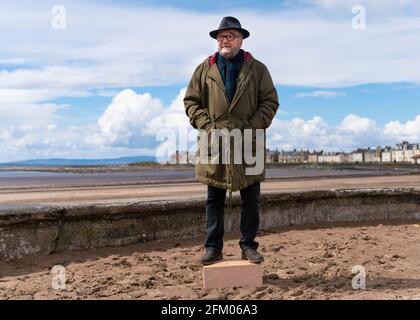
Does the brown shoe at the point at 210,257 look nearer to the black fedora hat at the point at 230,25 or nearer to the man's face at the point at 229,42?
the man's face at the point at 229,42

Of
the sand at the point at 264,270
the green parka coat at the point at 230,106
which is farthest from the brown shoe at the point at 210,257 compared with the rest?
the green parka coat at the point at 230,106

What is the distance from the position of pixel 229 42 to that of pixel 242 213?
165 centimetres

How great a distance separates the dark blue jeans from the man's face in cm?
127

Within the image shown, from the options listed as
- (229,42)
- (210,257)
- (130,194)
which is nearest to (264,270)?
(210,257)

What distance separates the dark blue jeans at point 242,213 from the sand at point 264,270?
13.2 inches

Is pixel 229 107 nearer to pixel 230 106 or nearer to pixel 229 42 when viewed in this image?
pixel 230 106

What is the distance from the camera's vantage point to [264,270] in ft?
18.6

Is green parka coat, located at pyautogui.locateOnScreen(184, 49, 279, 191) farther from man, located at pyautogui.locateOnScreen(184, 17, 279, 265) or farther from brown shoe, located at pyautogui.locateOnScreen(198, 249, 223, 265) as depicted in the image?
brown shoe, located at pyautogui.locateOnScreen(198, 249, 223, 265)

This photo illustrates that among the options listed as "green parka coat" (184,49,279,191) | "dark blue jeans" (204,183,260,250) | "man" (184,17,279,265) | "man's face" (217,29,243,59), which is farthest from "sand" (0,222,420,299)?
"man's face" (217,29,243,59)

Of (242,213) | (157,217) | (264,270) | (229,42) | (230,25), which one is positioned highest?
(230,25)

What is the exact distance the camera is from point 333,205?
8.87 m

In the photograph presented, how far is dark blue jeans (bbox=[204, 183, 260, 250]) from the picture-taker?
5.08 metres

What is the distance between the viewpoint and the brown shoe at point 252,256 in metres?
5.05

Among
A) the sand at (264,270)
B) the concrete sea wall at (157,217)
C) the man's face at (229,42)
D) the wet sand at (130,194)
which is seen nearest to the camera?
the sand at (264,270)
